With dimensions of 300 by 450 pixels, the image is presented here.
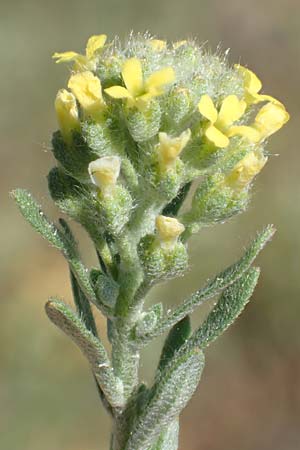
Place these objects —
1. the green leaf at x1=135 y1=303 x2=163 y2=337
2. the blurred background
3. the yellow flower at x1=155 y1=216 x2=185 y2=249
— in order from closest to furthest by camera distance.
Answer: the yellow flower at x1=155 y1=216 x2=185 y2=249
the green leaf at x1=135 y1=303 x2=163 y2=337
the blurred background

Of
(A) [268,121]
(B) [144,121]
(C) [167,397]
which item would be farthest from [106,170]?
(C) [167,397]

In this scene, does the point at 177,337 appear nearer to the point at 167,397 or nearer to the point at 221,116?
the point at 167,397

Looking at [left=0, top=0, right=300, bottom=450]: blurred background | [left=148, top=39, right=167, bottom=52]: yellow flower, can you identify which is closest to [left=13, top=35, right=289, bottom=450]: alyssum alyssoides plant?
[left=148, top=39, right=167, bottom=52]: yellow flower

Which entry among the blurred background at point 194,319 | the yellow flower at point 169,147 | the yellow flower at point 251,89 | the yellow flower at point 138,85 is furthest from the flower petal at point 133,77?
the blurred background at point 194,319

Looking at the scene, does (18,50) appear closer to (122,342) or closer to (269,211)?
(269,211)

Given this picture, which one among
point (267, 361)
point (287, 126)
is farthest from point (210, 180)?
point (287, 126)

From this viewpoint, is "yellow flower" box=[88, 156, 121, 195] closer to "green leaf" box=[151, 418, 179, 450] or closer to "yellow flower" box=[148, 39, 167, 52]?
"yellow flower" box=[148, 39, 167, 52]

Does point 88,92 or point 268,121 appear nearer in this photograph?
point 88,92
